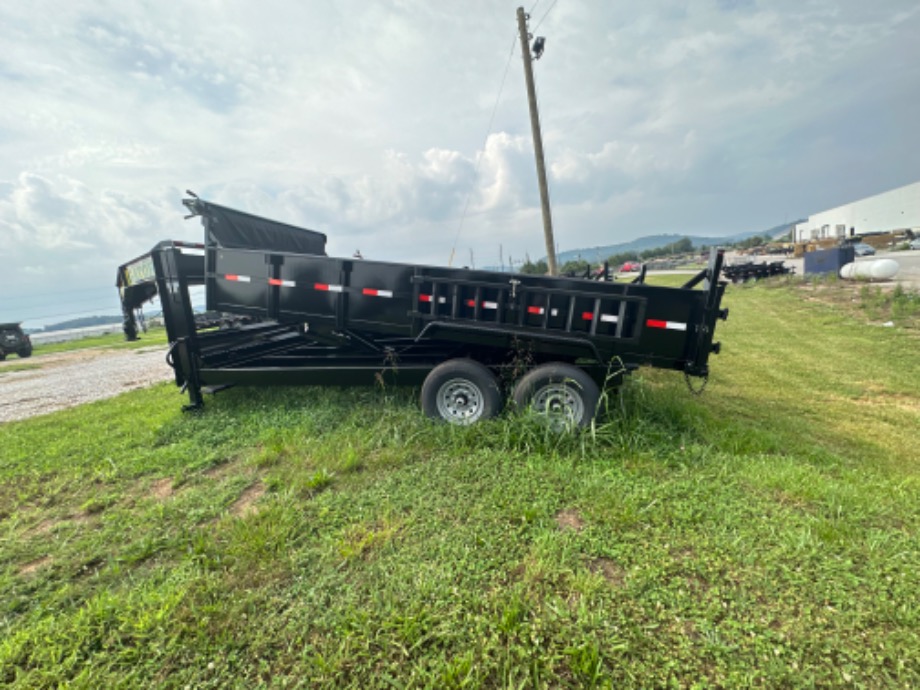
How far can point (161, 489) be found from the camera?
3381mm

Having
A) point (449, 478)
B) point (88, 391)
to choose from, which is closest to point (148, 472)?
point (449, 478)

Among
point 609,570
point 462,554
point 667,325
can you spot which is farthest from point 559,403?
point 462,554

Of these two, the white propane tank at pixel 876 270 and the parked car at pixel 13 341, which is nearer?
the white propane tank at pixel 876 270

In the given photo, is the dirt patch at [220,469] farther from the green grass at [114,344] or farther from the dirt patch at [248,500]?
the green grass at [114,344]

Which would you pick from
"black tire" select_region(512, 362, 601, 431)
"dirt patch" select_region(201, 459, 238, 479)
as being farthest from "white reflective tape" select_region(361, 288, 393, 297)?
"dirt patch" select_region(201, 459, 238, 479)

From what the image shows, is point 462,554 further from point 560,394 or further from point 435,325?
point 435,325

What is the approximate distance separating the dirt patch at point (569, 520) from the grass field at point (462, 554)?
0.02 m

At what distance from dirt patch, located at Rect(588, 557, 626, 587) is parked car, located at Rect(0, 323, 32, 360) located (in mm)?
26286

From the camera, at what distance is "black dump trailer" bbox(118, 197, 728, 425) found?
381 cm

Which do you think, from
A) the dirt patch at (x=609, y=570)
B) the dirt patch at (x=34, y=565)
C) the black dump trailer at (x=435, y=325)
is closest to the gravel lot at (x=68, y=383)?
the black dump trailer at (x=435, y=325)

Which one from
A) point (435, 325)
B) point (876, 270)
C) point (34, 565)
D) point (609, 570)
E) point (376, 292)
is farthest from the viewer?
point (876, 270)

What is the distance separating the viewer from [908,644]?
5.70 ft

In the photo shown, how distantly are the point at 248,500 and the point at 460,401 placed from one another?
2058 millimetres

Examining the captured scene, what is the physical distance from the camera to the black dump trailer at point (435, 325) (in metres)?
3.81
